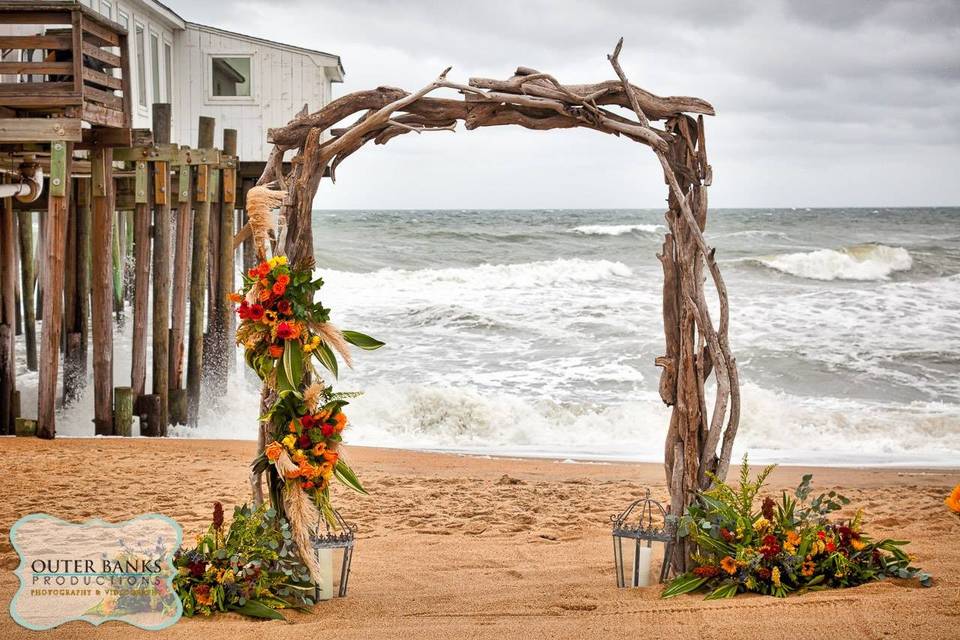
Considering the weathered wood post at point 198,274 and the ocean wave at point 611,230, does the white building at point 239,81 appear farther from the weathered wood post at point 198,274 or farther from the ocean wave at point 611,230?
the ocean wave at point 611,230

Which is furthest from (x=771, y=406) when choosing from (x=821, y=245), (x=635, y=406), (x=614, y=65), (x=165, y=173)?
(x=821, y=245)

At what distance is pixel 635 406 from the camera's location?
13.5 m

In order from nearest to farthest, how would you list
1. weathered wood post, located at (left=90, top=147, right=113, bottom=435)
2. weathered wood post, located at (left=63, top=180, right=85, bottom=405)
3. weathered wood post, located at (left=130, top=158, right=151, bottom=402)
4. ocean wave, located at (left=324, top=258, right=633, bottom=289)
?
weathered wood post, located at (left=90, top=147, right=113, bottom=435), weathered wood post, located at (left=130, top=158, right=151, bottom=402), weathered wood post, located at (left=63, top=180, right=85, bottom=405), ocean wave, located at (left=324, top=258, right=633, bottom=289)

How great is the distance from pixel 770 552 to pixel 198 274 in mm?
8799

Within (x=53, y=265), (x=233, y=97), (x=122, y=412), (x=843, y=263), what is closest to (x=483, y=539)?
(x=53, y=265)

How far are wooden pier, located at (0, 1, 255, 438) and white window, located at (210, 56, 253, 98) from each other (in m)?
5.12

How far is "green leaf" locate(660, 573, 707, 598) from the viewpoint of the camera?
4523 millimetres

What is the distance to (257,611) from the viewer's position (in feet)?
14.0

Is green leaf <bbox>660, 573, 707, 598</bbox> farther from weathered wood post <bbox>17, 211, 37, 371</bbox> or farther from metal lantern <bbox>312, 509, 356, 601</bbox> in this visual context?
weathered wood post <bbox>17, 211, 37, 371</bbox>

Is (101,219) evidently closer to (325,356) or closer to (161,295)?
(161,295)

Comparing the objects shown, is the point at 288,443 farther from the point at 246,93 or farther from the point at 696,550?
the point at 246,93

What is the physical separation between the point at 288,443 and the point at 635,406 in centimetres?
963

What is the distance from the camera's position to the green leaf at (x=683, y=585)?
452 cm

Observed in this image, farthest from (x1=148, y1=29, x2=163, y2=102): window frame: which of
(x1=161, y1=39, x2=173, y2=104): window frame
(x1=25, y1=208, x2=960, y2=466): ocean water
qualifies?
(x1=25, y1=208, x2=960, y2=466): ocean water
